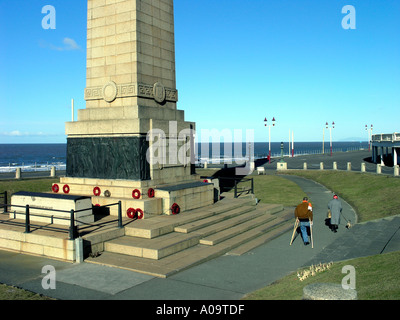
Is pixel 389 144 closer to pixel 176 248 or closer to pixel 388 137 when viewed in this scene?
pixel 388 137

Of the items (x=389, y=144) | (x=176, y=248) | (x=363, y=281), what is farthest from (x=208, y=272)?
(x=389, y=144)

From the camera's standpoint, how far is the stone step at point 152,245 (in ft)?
35.7

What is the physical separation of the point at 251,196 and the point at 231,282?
9771 millimetres

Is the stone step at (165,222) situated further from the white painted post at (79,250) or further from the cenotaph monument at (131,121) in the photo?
the white painted post at (79,250)

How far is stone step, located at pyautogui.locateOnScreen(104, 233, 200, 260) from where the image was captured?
429 inches

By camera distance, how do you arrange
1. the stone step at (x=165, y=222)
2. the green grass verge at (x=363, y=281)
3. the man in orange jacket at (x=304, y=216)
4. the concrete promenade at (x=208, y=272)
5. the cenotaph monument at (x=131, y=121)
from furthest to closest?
the cenotaph monument at (x=131, y=121) → the man in orange jacket at (x=304, y=216) → the stone step at (x=165, y=222) → the concrete promenade at (x=208, y=272) → the green grass verge at (x=363, y=281)

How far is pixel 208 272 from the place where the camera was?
394 inches

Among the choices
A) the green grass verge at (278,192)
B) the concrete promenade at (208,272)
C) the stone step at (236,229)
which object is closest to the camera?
the concrete promenade at (208,272)

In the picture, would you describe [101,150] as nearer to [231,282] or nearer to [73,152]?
[73,152]

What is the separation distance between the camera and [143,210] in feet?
44.5

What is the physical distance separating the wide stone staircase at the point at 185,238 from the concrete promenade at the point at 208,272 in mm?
397

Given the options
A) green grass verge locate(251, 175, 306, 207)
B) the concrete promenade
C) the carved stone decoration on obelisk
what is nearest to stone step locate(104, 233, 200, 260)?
the concrete promenade

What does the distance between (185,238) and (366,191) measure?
50.5 ft

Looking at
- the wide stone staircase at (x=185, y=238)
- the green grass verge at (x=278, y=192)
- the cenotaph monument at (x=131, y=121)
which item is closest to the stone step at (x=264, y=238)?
the wide stone staircase at (x=185, y=238)
